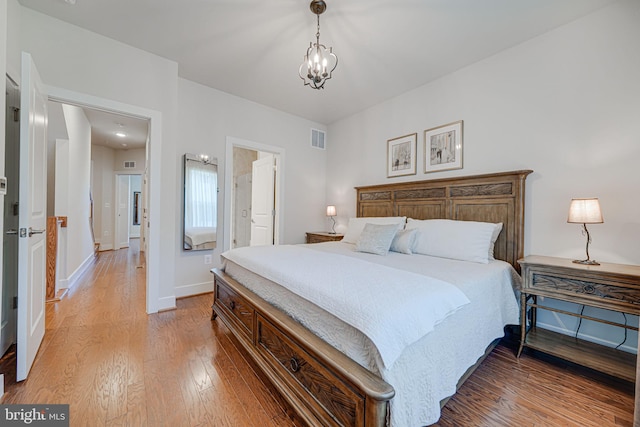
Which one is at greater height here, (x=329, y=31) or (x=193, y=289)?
(x=329, y=31)

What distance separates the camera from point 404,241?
8.77ft

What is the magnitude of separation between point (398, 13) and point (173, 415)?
3287 millimetres

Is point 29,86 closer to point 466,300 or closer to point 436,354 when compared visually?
point 436,354

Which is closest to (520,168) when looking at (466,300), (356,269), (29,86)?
(466,300)

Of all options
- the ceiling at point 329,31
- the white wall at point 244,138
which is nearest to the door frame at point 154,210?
the white wall at point 244,138

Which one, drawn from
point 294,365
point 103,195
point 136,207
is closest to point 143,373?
point 294,365

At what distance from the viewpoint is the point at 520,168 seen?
2.50 m

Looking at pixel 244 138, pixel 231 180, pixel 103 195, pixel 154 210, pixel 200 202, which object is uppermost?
pixel 244 138

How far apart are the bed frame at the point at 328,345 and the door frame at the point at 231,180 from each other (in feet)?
3.97

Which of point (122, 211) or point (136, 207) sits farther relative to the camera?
point (136, 207)

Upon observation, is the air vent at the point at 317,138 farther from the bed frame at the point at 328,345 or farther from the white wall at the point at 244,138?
the bed frame at the point at 328,345

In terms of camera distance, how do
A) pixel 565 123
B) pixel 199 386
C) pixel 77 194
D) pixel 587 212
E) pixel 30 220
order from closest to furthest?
pixel 199 386 < pixel 30 220 < pixel 587 212 < pixel 565 123 < pixel 77 194

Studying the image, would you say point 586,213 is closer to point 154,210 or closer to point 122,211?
point 154,210

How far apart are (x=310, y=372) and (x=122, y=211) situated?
8.27 meters
